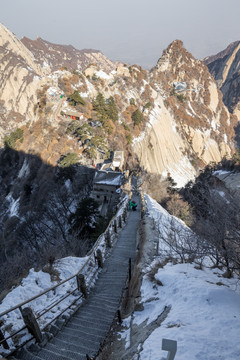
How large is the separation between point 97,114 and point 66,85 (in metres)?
12.6

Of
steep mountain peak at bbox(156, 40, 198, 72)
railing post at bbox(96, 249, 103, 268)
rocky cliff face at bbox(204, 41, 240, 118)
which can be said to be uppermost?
rocky cliff face at bbox(204, 41, 240, 118)

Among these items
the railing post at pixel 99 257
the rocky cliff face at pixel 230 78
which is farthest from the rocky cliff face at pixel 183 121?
the railing post at pixel 99 257

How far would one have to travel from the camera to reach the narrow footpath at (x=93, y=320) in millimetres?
5684

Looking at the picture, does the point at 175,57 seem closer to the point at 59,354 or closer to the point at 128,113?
the point at 128,113

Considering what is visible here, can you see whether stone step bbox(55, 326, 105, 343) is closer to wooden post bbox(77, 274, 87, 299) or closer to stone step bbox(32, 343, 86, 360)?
stone step bbox(32, 343, 86, 360)

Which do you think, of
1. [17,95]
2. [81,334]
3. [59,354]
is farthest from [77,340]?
[17,95]

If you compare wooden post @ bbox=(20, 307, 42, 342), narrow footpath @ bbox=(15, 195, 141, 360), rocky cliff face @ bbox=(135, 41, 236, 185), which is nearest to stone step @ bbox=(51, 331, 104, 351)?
narrow footpath @ bbox=(15, 195, 141, 360)

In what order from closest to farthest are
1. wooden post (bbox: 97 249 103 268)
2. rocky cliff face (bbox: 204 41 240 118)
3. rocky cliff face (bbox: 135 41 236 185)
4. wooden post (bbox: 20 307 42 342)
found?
wooden post (bbox: 20 307 42 342) → wooden post (bbox: 97 249 103 268) → rocky cliff face (bbox: 135 41 236 185) → rocky cliff face (bbox: 204 41 240 118)

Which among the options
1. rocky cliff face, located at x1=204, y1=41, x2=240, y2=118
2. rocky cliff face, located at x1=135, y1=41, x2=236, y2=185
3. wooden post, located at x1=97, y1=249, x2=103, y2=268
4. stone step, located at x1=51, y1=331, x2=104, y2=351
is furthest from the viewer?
rocky cliff face, located at x1=204, y1=41, x2=240, y2=118

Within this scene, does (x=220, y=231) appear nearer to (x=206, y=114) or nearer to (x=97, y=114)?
(x=97, y=114)

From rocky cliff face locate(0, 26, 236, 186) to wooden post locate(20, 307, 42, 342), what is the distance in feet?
95.4

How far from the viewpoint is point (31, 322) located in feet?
18.7

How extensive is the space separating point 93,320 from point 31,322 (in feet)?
7.77

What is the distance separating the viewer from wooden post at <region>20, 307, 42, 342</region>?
5.67 metres
